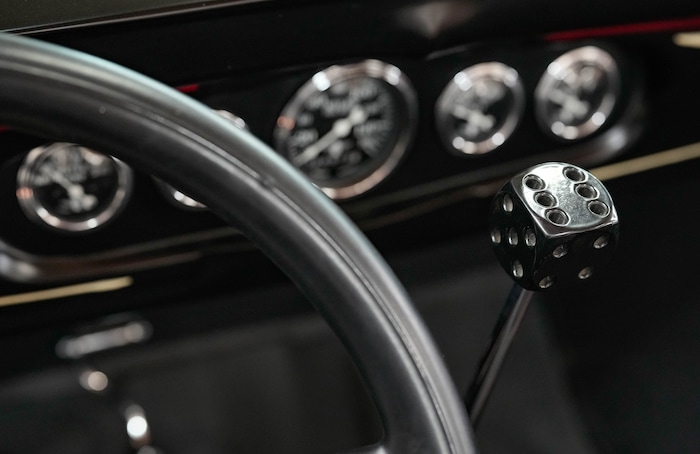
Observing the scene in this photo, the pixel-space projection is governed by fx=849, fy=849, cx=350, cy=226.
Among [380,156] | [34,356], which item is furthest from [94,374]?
[380,156]

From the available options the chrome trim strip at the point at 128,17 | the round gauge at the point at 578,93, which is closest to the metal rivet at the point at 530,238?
the chrome trim strip at the point at 128,17

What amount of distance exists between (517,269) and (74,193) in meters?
0.55

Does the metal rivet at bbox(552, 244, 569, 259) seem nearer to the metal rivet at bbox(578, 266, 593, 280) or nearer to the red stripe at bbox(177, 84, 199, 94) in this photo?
the metal rivet at bbox(578, 266, 593, 280)

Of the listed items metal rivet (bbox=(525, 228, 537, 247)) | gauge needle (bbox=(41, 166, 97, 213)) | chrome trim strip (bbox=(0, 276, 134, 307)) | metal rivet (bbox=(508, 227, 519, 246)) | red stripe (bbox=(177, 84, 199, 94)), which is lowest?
metal rivet (bbox=(525, 228, 537, 247))

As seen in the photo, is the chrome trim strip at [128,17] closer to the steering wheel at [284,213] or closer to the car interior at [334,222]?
the car interior at [334,222]

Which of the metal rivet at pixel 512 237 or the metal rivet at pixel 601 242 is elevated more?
the metal rivet at pixel 512 237

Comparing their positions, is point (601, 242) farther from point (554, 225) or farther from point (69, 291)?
point (69, 291)

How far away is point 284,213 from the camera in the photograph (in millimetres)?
492

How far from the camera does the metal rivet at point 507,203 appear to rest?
51 cm

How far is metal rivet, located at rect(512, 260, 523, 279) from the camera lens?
0.52 meters

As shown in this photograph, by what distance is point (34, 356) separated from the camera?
1.18 meters

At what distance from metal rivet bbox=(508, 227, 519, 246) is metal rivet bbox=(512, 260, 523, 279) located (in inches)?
0.5

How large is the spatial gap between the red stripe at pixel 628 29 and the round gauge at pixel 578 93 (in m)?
0.03

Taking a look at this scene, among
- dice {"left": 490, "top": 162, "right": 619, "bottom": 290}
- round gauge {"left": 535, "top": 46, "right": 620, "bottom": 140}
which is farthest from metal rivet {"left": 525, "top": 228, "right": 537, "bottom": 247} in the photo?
round gauge {"left": 535, "top": 46, "right": 620, "bottom": 140}
